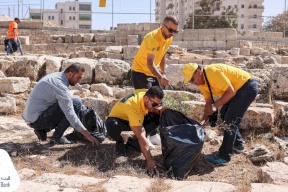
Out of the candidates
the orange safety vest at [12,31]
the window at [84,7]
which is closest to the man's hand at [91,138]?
the orange safety vest at [12,31]

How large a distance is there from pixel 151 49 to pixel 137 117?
1.21 m

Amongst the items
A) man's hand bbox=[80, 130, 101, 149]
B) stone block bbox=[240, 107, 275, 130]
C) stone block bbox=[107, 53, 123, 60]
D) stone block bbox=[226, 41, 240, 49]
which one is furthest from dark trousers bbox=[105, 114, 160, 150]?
stone block bbox=[226, 41, 240, 49]

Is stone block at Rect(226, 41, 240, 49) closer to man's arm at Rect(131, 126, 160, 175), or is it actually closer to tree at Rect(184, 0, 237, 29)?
tree at Rect(184, 0, 237, 29)

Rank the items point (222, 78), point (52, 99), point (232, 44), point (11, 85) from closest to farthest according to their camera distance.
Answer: point (222, 78)
point (52, 99)
point (11, 85)
point (232, 44)

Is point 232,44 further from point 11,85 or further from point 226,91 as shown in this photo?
point 226,91

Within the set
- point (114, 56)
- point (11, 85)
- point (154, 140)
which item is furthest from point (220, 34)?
point (154, 140)

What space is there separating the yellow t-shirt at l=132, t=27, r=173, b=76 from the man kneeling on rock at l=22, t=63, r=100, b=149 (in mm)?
827

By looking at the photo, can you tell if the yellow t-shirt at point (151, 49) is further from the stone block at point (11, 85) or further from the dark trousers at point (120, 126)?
the stone block at point (11, 85)

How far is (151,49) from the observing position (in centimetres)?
535

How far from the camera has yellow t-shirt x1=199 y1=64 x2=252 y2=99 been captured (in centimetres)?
450

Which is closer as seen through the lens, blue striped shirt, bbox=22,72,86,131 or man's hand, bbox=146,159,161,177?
man's hand, bbox=146,159,161,177

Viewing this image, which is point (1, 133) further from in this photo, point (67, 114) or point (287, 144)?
point (287, 144)

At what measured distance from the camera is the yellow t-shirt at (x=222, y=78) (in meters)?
4.50

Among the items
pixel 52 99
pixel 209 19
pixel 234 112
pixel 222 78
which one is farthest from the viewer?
pixel 209 19
